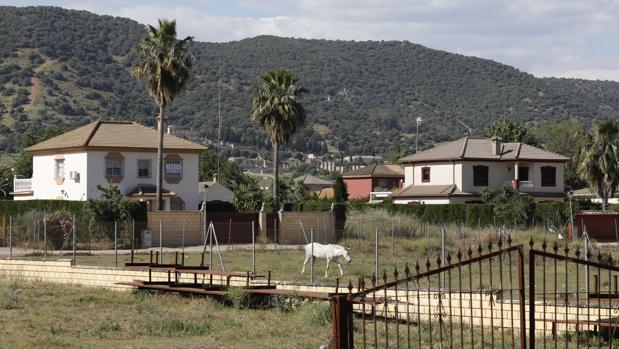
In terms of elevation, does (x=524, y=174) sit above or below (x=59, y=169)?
below

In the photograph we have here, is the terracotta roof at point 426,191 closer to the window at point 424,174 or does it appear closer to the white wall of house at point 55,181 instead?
the window at point 424,174

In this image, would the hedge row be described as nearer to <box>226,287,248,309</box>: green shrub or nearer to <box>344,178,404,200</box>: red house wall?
<box>226,287,248,309</box>: green shrub

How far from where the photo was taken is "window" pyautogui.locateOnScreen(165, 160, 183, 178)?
69500 millimetres

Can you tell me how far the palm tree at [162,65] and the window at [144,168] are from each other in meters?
4.18

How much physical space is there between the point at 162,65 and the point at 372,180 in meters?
53.8

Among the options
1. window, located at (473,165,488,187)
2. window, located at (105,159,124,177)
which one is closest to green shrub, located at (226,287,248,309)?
window, located at (105,159,124,177)

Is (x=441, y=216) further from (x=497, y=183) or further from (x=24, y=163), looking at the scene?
(x=24, y=163)

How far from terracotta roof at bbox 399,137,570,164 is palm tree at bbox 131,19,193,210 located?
23925mm

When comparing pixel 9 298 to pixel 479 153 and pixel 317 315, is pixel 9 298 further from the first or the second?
pixel 479 153

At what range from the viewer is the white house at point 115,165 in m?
66.2

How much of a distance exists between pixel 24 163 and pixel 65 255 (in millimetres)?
53531

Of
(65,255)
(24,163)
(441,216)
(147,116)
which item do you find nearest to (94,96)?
(147,116)

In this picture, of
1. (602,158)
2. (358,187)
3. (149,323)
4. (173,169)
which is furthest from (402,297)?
(358,187)

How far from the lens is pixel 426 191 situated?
3194 inches
